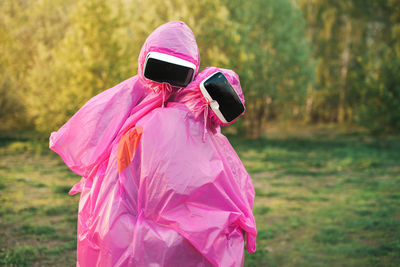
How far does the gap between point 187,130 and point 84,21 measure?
1048cm

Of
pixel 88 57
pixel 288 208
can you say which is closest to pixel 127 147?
pixel 288 208

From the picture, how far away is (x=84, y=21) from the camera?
11445 millimetres

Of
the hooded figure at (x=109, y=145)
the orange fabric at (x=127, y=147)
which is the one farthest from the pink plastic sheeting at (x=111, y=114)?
the orange fabric at (x=127, y=147)

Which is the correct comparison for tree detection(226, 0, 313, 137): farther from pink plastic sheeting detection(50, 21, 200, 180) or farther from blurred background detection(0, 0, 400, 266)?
pink plastic sheeting detection(50, 21, 200, 180)

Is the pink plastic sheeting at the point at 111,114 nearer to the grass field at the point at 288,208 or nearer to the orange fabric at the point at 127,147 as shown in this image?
the orange fabric at the point at 127,147

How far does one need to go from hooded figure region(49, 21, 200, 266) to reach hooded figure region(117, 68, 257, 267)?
2 cm

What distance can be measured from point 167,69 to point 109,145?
59cm

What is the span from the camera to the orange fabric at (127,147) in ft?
6.81

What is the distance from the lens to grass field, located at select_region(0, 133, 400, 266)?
5.09 m

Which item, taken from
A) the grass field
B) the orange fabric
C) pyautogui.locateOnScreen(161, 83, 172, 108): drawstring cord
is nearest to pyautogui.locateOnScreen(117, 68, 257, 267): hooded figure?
the orange fabric

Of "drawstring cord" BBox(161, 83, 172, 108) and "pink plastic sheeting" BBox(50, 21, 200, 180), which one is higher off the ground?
"drawstring cord" BBox(161, 83, 172, 108)

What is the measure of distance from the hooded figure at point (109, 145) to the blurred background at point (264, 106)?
2.70 m

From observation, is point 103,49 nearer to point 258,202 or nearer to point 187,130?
point 258,202

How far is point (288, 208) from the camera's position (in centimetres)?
755
